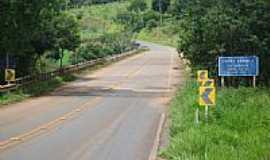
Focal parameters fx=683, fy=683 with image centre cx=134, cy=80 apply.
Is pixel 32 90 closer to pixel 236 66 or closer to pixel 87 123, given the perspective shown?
pixel 236 66

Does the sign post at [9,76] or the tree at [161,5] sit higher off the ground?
the tree at [161,5]

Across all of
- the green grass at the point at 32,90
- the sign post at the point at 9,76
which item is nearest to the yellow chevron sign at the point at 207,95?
the green grass at the point at 32,90

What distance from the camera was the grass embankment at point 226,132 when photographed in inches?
574

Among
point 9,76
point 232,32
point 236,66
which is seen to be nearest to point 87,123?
point 236,66

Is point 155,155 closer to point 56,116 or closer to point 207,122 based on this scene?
point 207,122

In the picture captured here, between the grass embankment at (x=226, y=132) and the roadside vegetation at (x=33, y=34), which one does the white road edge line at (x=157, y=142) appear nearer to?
the grass embankment at (x=226, y=132)

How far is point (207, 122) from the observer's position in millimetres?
21031

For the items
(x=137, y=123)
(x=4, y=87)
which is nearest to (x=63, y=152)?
A: (x=137, y=123)

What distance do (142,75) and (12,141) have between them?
111ft

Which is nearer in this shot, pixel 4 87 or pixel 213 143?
pixel 213 143

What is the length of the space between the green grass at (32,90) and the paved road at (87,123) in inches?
28.0

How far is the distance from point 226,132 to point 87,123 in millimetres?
7275

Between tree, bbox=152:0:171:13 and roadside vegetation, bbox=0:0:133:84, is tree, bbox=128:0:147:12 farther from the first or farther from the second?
roadside vegetation, bbox=0:0:133:84

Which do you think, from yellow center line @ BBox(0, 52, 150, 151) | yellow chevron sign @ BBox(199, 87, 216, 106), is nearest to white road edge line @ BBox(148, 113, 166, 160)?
yellow chevron sign @ BBox(199, 87, 216, 106)
